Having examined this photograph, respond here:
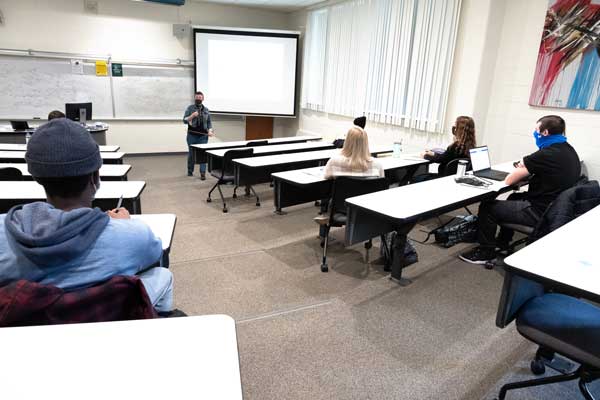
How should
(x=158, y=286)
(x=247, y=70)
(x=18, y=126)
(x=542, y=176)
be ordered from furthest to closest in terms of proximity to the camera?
(x=247, y=70) → (x=18, y=126) → (x=542, y=176) → (x=158, y=286)

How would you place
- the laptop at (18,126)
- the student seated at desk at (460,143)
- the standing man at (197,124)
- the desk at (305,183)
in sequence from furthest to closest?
the standing man at (197,124)
the laptop at (18,126)
the student seated at desk at (460,143)
the desk at (305,183)

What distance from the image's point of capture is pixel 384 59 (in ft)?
19.2

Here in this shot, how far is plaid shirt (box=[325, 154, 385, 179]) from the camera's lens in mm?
3122

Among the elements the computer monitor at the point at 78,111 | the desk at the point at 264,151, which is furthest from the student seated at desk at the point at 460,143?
the computer monitor at the point at 78,111

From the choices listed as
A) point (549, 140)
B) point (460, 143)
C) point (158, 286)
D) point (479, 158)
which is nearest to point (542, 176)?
point (549, 140)

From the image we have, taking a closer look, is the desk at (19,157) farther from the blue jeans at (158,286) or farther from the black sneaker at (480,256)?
the black sneaker at (480,256)

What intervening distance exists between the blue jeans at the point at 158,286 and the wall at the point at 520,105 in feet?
14.8

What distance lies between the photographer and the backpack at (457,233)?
3.62 metres

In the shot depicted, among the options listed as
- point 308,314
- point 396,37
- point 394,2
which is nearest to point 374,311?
point 308,314

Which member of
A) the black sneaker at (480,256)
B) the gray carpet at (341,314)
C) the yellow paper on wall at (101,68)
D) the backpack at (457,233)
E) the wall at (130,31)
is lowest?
the gray carpet at (341,314)

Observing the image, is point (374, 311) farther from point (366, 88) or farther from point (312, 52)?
point (312, 52)

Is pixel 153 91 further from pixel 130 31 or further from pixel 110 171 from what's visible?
pixel 110 171

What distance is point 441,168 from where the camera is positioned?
4.07 meters

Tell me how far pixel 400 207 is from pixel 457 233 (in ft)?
4.65
